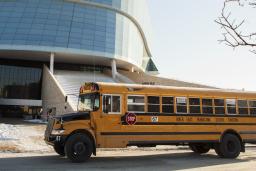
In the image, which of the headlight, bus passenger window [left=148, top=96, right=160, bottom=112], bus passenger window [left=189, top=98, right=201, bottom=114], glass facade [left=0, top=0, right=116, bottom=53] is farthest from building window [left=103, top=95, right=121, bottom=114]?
glass facade [left=0, top=0, right=116, bottom=53]

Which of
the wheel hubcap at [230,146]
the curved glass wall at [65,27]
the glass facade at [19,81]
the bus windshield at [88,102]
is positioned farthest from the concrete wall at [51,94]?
the wheel hubcap at [230,146]

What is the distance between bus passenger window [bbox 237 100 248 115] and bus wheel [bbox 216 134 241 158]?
126 cm

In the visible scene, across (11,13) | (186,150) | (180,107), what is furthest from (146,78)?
(180,107)

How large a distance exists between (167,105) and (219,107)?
2931 mm

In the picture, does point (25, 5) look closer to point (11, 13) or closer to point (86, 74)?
point (11, 13)

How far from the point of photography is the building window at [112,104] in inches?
586

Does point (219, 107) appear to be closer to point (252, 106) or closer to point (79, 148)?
point (252, 106)

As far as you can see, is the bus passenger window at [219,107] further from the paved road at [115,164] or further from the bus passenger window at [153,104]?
the bus passenger window at [153,104]

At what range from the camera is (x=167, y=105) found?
636 inches

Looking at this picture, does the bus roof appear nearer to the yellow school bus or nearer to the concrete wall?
the yellow school bus

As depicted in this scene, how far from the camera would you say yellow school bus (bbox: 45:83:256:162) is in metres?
14.4

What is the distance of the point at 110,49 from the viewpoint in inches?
2277

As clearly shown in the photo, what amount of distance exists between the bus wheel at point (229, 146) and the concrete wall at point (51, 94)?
25.8 meters

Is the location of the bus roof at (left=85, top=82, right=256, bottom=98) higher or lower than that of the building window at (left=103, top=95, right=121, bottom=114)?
higher
